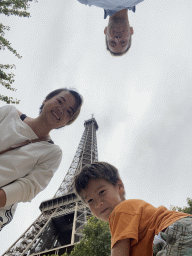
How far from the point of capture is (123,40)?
6.26ft

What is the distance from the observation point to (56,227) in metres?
23.1

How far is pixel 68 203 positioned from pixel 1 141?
23.5 m

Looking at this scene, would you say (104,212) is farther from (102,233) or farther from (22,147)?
(102,233)

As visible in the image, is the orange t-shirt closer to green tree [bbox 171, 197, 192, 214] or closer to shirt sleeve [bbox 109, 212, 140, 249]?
shirt sleeve [bbox 109, 212, 140, 249]

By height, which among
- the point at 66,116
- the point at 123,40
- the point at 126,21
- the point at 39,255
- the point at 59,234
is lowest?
the point at 59,234

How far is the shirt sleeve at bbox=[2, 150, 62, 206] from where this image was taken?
5.88 ft

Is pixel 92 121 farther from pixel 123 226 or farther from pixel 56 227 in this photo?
pixel 123 226

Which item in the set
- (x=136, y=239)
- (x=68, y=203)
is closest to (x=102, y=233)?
(x=136, y=239)

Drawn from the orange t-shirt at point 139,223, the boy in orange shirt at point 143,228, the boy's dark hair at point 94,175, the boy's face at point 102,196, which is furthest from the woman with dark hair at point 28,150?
the orange t-shirt at point 139,223

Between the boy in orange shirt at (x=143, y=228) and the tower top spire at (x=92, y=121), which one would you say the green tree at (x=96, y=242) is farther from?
the tower top spire at (x=92, y=121)

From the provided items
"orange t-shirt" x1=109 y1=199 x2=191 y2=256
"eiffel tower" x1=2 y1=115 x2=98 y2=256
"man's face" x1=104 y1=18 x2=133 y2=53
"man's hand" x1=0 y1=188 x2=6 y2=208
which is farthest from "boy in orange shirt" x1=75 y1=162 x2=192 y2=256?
"eiffel tower" x1=2 y1=115 x2=98 y2=256

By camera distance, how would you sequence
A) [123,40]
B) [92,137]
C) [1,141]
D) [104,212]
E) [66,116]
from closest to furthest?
[104,212] < [123,40] < [1,141] < [66,116] < [92,137]

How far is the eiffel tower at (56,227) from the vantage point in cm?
1620

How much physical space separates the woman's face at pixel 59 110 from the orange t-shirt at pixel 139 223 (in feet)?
4.87
